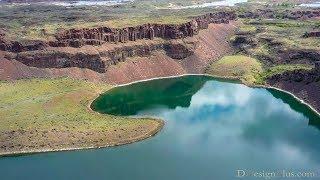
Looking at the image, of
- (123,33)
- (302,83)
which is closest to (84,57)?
(123,33)

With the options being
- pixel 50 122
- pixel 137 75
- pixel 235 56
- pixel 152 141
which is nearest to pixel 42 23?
pixel 137 75

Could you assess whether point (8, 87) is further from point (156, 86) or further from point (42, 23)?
point (42, 23)

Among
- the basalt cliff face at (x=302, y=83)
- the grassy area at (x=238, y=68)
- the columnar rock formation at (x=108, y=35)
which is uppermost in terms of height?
the columnar rock formation at (x=108, y=35)

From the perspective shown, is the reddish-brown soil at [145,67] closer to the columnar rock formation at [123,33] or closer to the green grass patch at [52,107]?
the columnar rock formation at [123,33]

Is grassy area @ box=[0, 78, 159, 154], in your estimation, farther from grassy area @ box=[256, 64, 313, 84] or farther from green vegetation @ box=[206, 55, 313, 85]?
grassy area @ box=[256, 64, 313, 84]

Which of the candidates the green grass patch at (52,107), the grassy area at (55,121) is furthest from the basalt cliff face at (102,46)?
the grassy area at (55,121)

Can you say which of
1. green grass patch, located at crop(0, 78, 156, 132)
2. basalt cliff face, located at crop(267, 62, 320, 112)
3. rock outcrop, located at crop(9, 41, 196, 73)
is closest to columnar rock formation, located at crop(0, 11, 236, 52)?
rock outcrop, located at crop(9, 41, 196, 73)
